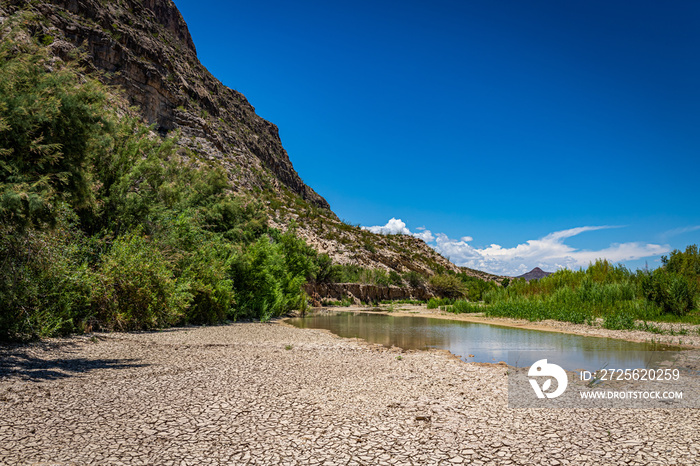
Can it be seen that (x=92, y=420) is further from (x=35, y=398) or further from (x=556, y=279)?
(x=556, y=279)

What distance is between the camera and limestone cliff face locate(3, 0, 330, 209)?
46750 mm

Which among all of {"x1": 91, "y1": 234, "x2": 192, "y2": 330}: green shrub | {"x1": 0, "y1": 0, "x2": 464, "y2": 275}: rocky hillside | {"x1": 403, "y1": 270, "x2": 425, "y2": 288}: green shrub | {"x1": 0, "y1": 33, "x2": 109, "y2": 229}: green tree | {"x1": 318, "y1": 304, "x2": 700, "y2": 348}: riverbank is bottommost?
{"x1": 318, "y1": 304, "x2": 700, "y2": 348}: riverbank

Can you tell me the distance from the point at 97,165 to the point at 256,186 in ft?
160

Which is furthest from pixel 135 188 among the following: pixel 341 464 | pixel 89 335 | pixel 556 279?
pixel 556 279

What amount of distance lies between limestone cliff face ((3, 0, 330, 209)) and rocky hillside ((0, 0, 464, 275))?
0.13 m

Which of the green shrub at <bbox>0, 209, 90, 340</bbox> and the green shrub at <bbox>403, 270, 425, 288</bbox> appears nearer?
the green shrub at <bbox>0, 209, 90, 340</bbox>

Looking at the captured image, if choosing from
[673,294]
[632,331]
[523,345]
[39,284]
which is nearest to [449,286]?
[673,294]

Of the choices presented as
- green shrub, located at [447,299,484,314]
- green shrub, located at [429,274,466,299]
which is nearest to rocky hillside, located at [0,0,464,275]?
green shrub, located at [429,274,466,299]

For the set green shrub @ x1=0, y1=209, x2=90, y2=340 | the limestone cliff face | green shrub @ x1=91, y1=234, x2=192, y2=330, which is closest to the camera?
green shrub @ x1=0, y1=209, x2=90, y2=340

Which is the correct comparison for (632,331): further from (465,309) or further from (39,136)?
(39,136)

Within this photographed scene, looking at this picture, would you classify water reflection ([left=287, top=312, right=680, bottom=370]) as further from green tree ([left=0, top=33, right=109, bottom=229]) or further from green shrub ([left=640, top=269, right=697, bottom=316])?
green tree ([left=0, top=33, right=109, bottom=229])

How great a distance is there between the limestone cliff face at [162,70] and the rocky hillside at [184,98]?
13 cm

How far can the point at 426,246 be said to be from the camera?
88562 millimetres

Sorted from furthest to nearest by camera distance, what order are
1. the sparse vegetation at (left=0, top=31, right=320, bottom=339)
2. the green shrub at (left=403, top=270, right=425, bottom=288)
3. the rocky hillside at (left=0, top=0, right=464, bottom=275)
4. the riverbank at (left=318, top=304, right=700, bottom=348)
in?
the green shrub at (left=403, top=270, right=425, bottom=288)
the rocky hillside at (left=0, top=0, right=464, bottom=275)
the riverbank at (left=318, top=304, right=700, bottom=348)
the sparse vegetation at (left=0, top=31, right=320, bottom=339)
